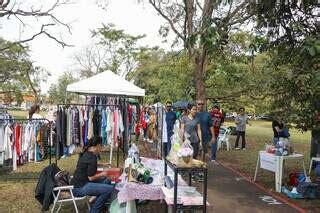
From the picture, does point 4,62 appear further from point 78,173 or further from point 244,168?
point 78,173

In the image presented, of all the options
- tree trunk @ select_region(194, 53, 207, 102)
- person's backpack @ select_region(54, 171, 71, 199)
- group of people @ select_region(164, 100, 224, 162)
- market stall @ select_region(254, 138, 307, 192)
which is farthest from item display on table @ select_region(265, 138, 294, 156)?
tree trunk @ select_region(194, 53, 207, 102)

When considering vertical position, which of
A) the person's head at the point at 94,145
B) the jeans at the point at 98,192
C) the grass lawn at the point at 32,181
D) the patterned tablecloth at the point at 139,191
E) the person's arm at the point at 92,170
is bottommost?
the grass lawn at the point at 32,181

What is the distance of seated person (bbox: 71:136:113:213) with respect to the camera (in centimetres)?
629

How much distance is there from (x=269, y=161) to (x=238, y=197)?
4.07 feet

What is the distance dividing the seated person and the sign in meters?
4.01

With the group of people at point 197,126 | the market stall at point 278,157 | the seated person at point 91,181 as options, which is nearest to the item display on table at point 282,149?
the market stall at point 278,157

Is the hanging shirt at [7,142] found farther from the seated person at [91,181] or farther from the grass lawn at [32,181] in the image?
the seated person at [91,181]

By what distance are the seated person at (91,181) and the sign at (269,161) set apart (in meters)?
4.01

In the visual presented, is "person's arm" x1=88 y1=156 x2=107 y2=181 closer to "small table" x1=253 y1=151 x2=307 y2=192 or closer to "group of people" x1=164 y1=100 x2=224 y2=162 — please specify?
"group of people" x1=164 y1=100 x2=224 y2=162

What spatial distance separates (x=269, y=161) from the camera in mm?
9125

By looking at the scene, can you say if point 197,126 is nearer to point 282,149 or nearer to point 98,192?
point 282,149

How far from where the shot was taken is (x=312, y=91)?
6.88 meters

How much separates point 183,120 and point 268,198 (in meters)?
2.67

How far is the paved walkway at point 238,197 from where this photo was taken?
7.53 meters
